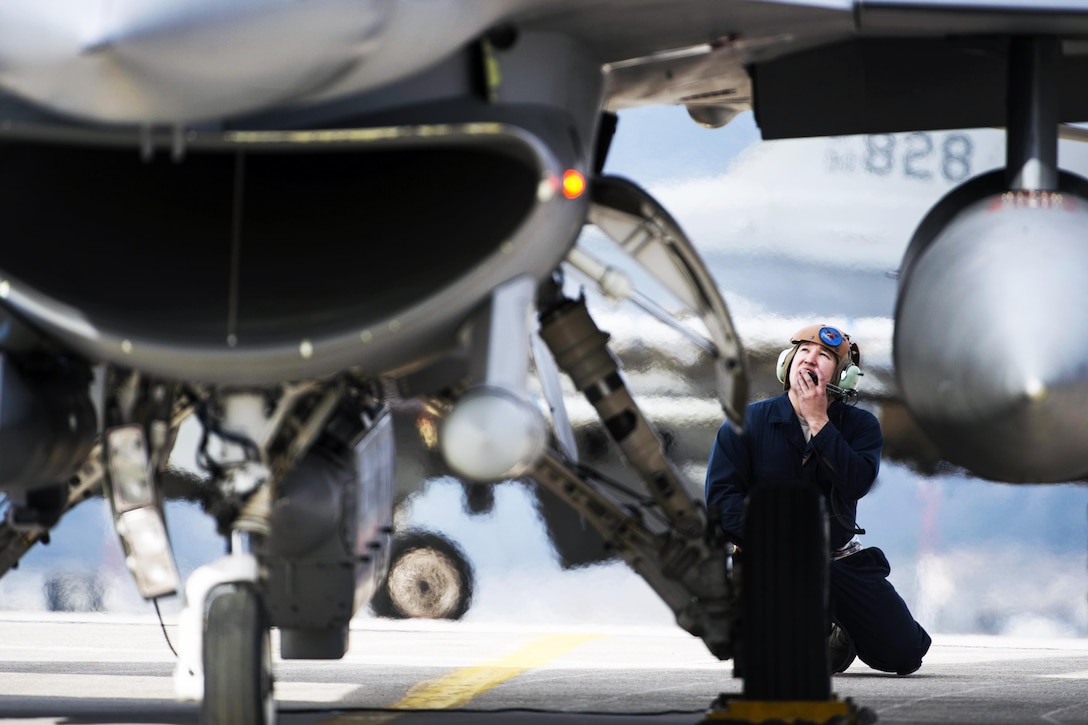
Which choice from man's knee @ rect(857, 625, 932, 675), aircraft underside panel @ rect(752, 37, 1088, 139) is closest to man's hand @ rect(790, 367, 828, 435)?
aircraft underside panel @ rect(752, 37, 1088, 139)

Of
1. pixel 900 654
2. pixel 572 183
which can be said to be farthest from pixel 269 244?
pixel 900 654

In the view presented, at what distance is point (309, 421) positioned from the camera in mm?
4125

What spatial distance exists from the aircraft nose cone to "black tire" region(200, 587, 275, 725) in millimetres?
1664

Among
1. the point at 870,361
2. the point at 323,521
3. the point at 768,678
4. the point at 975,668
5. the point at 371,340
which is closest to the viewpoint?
the point at 371,340

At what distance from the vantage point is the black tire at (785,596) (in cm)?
452

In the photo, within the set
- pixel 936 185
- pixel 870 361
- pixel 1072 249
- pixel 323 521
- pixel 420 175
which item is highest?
pixel 936 185

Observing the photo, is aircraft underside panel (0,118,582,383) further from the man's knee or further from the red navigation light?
the man's knee

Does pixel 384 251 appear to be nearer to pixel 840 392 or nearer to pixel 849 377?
pixel 840 392

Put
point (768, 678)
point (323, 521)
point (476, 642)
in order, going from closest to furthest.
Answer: point (768, 678), point (323, 521), point (476, 642)

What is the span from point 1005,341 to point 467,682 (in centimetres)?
413

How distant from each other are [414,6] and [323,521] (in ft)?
6.86

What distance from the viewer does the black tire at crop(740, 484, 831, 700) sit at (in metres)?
4.52

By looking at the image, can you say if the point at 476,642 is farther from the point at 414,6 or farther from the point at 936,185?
the point at 414,6

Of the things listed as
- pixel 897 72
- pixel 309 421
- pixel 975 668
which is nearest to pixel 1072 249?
pixel 897 72
